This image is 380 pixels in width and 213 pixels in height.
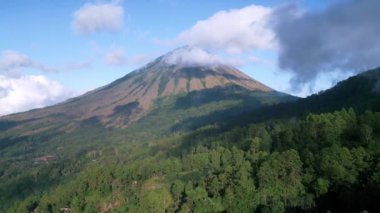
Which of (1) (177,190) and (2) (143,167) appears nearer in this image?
(1) (177,190)

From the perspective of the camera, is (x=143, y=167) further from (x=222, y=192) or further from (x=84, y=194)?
(x=222, y=192)

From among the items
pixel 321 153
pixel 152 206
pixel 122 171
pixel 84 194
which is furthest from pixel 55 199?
pixel 321 153

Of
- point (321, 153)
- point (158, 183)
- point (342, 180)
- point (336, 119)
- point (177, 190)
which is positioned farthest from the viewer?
point (158, 183)

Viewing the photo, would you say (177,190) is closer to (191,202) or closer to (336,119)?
(191,202)

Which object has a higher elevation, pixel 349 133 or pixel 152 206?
pixel 349 133

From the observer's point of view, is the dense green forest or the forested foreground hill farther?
the dense green forest

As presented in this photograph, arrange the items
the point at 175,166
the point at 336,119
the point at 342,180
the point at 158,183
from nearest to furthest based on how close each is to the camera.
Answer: the point at 342,180 → the point at 336,119 → the point at 158,183 → the point at 175,166

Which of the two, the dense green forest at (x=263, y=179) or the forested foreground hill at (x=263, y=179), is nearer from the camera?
the forested foreground hill at (x=263, y=179)

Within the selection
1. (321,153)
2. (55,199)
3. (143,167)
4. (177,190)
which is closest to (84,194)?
(55,199)

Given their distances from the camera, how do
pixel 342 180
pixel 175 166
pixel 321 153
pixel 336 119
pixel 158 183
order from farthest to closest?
pixel 175 166 → pixel 158 183 → pixel 336 119 → pixel 321 153 → pixel 342 180
